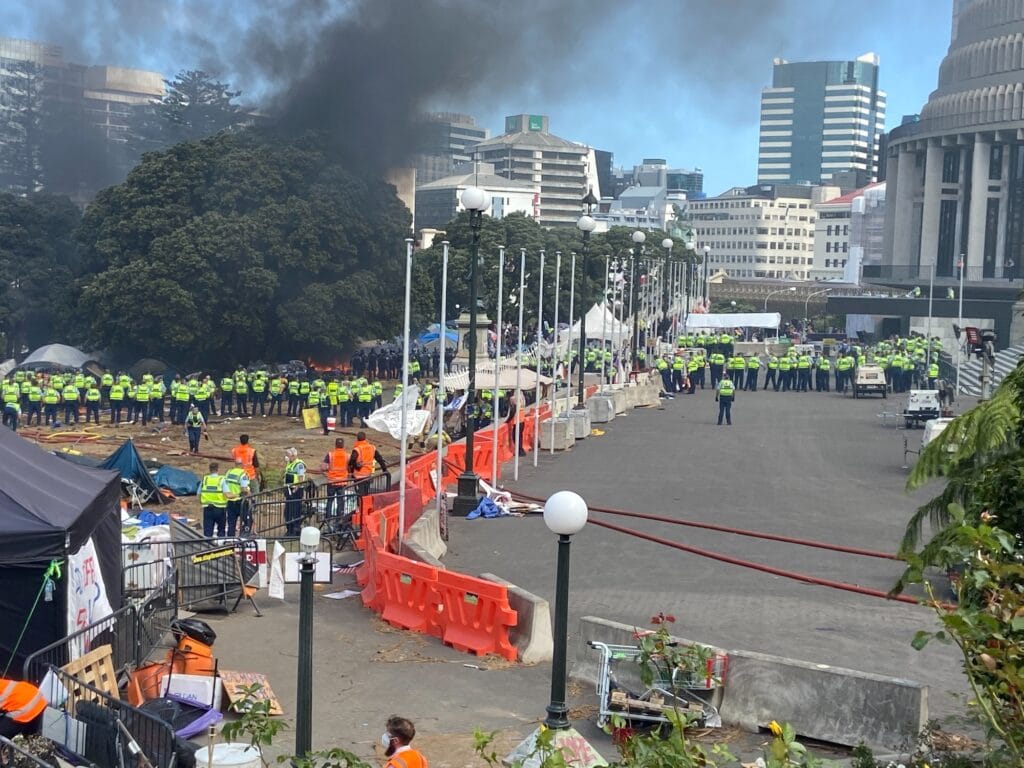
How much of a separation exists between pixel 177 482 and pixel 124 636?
504 inches

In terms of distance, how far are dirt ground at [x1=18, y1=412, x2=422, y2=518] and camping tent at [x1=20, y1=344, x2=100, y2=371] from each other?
10.5 metres

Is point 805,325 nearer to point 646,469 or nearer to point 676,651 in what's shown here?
point 646,469

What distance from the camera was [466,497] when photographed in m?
22.2

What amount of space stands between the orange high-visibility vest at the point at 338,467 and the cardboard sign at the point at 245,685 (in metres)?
8.87

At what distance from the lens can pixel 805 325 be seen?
103188 mm

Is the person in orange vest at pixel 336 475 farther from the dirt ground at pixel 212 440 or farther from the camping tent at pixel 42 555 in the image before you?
the camping tent at pixel 42 555

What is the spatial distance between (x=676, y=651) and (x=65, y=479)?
6403mm

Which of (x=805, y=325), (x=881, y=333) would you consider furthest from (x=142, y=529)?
(x=805, y=325)

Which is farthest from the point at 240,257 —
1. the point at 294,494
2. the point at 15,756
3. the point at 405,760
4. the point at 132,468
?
the point at 405,760

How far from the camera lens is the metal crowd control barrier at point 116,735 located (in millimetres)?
9156

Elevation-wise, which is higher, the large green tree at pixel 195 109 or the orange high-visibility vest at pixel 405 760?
the large green tree at pixel 195 109

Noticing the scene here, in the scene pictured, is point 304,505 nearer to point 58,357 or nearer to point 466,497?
point 466,497

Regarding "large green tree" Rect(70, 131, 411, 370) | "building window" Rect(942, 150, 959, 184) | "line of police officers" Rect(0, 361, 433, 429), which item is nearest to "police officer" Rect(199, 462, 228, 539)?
"line of police officers" Rect(0, 361, 433, 429)

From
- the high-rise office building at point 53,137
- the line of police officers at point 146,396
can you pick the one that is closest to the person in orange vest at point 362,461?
the line of police officers at point 146,396
